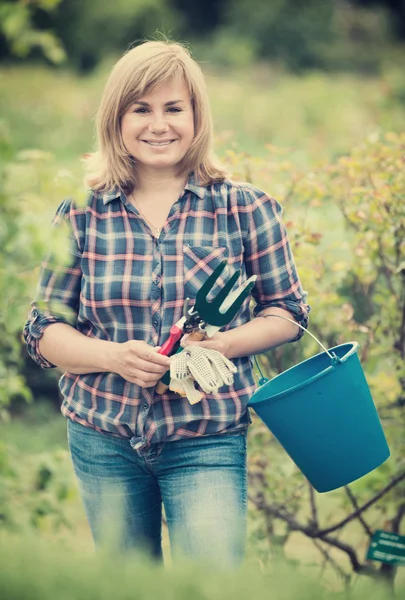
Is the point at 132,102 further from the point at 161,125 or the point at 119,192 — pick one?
the point at 119,192

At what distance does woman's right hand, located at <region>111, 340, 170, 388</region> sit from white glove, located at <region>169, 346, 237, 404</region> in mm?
37

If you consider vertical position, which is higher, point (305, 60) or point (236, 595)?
point (305, 60)

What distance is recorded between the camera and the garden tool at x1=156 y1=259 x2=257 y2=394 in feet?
5.99

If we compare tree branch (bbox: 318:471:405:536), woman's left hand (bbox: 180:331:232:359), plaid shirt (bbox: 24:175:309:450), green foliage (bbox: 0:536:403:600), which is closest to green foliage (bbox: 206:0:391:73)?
tree branch (bbox: 318:471:405:536)

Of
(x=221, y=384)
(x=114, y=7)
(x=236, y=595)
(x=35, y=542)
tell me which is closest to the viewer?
(x=236, y=595)

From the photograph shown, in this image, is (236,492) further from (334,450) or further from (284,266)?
(284,266)

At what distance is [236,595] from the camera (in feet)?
3.59

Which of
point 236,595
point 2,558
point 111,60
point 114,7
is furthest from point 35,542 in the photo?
point 114,7

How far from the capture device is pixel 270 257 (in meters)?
2.05

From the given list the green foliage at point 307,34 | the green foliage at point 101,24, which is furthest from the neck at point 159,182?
the green foliage at point 307,34

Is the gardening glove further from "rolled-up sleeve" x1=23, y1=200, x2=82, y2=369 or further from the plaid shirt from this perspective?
"rolled-up sleeve" x1=23, y1=200, x2=82, y2=369

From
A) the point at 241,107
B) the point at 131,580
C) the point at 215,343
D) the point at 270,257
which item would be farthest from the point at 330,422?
the point at 241,107

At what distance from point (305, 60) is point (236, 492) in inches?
856

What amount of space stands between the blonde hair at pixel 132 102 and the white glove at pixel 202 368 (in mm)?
477
